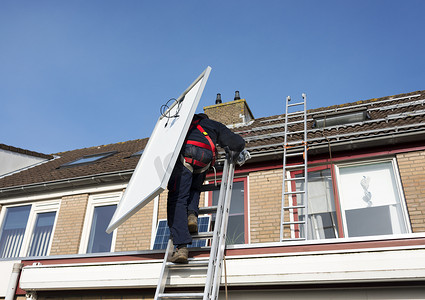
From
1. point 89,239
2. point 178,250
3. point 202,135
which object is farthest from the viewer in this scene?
point 89,239

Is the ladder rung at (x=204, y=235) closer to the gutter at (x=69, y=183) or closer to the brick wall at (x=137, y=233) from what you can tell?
the brick wall at (x=137, y=233)

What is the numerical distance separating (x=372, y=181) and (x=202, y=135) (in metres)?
3.98

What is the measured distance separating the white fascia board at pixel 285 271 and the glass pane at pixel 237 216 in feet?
8.58

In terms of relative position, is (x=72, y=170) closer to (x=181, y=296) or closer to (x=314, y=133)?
(x=314, y=133)

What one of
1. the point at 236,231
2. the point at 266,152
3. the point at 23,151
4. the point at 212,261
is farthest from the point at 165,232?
the point at 23,151

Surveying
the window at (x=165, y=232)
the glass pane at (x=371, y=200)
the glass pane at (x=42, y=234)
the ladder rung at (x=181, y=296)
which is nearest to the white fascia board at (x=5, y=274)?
the glass pane at (x=42, y=234)

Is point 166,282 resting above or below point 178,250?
below

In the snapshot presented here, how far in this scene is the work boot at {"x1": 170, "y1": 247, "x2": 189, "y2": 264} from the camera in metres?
4.11

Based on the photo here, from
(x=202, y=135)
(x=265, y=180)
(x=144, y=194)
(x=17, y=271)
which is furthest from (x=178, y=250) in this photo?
(x=265, y=180)

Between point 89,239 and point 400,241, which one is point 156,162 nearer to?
point 400,241

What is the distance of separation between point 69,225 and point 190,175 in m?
5.67

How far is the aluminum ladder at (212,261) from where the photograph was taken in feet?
12.5

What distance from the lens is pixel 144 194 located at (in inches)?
152

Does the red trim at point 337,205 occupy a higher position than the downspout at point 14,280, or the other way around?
the red trim at point 337,205
